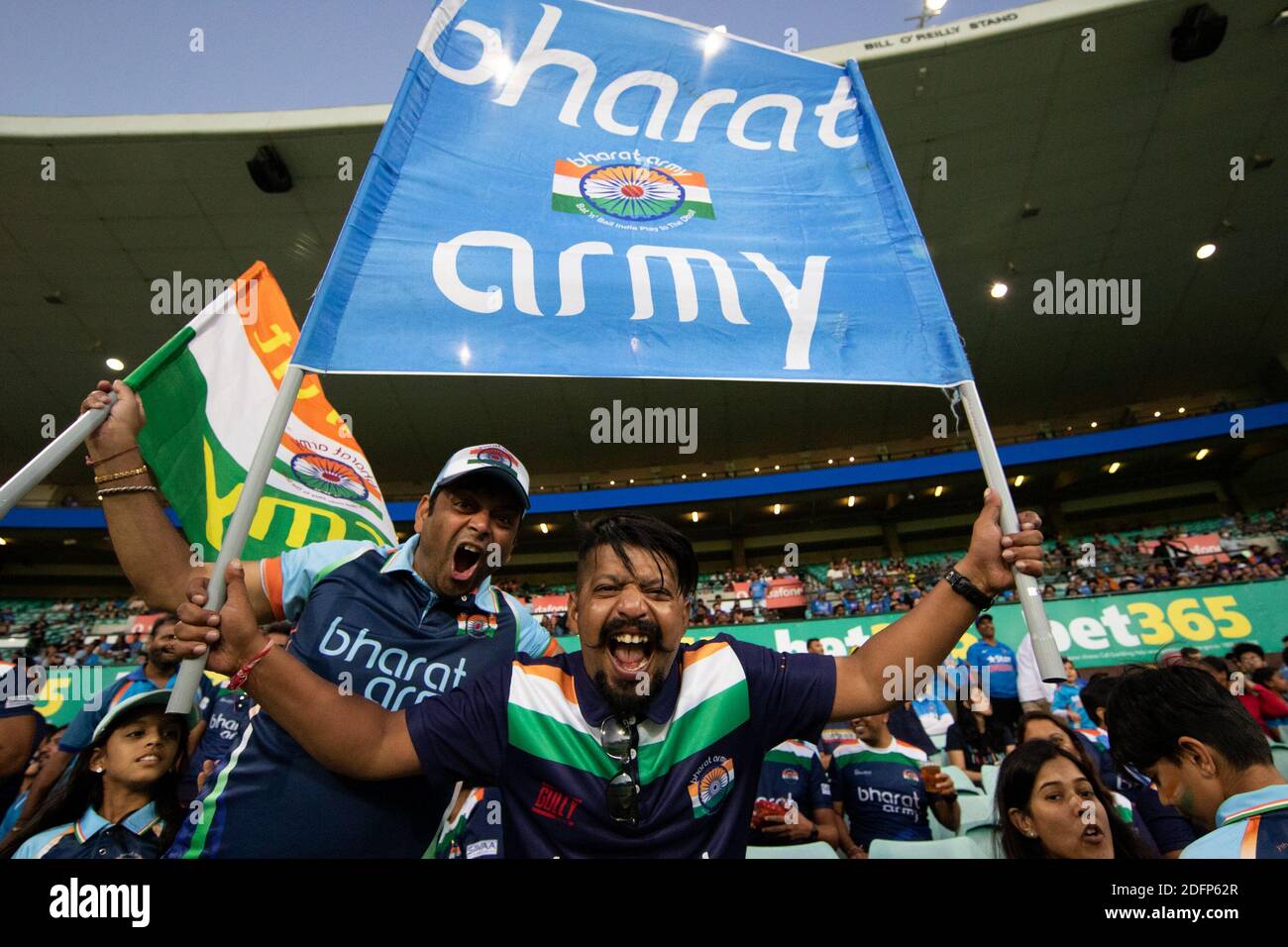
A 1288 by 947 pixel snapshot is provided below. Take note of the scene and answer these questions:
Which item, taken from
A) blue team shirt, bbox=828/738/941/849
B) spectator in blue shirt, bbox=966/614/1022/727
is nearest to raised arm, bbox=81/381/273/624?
blue team shirt, bbox=828/738/941/849

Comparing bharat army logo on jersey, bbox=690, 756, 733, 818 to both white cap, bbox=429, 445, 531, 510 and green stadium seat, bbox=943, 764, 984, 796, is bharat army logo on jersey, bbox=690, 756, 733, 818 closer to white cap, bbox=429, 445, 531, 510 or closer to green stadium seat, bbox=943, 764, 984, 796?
white cap, bbox=429, 445, 531, 510

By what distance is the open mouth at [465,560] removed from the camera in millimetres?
1714

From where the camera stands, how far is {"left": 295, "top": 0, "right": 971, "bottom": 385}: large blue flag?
154 cm

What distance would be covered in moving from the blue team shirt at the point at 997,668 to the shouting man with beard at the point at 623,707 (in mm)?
6002

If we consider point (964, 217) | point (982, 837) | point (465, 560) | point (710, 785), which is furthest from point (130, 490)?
point (964, 217)

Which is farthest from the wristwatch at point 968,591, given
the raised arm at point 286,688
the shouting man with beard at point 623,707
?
the raised arm at point 286,688

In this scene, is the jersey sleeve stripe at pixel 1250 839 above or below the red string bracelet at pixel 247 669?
below

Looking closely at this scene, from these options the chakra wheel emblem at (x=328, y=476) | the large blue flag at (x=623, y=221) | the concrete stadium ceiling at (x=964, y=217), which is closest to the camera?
the large blue flag at (x=623, y=221)

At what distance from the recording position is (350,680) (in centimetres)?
149

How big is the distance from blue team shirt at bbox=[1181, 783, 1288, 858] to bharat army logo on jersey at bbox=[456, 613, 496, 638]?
1.75 metres

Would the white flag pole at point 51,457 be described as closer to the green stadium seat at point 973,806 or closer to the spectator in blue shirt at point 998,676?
the green stadium seat at point 973,806

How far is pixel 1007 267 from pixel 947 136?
4.37m

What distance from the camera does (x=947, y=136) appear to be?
447 inches
